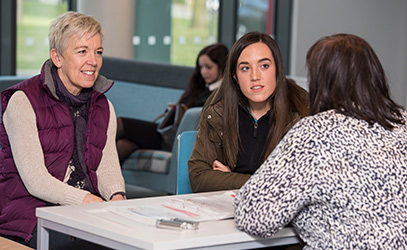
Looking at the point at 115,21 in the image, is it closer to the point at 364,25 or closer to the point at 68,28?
the point at 364,25

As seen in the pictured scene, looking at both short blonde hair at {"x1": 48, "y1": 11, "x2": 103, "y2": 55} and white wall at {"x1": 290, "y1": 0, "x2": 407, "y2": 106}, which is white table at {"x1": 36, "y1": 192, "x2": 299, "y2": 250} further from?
white wall at {"x1": 290, "y1": 0, "x2": 407, "y2": 106}

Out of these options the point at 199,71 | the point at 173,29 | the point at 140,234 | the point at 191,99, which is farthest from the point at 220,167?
the point at 173,29

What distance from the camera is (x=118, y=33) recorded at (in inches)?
310

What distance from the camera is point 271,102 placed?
280 centimetres

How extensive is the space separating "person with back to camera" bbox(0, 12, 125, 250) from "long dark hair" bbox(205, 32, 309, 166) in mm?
502

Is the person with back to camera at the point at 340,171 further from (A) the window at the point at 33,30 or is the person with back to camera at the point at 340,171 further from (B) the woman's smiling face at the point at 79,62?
(A) the window at the point at 33,30

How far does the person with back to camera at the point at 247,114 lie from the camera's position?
107 inches

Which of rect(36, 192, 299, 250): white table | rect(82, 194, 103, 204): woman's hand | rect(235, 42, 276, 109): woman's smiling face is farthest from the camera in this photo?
rect(235, 42, 276, 109): woman's smiling face

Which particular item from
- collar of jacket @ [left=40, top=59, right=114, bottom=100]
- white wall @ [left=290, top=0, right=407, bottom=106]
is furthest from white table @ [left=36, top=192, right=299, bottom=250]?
white wall @ [left=290, top=0, right=407, bottom=106]

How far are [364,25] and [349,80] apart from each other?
5.43 metres

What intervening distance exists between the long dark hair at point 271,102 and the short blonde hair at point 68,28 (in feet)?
1.97

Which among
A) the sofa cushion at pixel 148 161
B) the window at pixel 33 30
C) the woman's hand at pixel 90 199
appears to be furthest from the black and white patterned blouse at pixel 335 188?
the window at pixel 33 30

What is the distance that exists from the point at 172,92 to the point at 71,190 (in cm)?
322

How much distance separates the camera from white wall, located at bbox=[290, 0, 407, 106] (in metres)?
6.98
